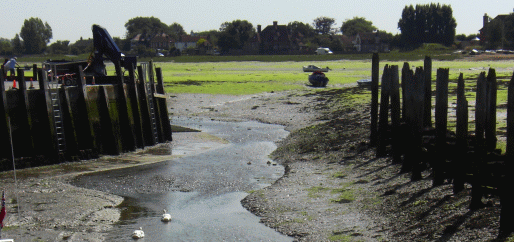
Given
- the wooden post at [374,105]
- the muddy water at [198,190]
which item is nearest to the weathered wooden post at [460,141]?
the muddy water at [198,190]

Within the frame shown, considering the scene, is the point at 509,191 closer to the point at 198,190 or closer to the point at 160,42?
the point at 198,190

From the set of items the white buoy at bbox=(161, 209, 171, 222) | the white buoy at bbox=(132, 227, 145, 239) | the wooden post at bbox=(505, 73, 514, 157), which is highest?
the wooden post at bbox=(505, 73, 514, 157)

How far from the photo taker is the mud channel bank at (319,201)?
45.2 feet

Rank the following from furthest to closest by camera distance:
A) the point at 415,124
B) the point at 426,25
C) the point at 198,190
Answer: the point at 426,25 < the point at 198,190 < the point at 415,124

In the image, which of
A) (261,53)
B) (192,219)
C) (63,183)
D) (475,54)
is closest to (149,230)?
(192,219)

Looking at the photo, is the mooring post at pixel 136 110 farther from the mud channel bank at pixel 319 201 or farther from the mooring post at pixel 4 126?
the mooring post at pixel 4 126

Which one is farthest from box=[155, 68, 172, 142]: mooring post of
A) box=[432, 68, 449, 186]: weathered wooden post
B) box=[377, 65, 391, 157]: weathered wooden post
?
box=[432, 68, 449, 186]: weathered wooden post

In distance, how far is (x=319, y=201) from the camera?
17359 mm

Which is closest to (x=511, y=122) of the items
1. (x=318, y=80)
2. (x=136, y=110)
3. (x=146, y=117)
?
(x=136, y=110)

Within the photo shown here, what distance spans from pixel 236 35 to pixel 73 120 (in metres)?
131

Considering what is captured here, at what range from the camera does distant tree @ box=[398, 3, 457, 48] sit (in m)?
144

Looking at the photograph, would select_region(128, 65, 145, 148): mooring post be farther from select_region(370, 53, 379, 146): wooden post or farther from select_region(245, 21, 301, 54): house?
select_region(245, 21, 301, 54): house

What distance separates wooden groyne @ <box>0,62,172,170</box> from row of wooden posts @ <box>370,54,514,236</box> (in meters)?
11.2

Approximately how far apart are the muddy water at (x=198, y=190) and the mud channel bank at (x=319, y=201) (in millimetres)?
530
